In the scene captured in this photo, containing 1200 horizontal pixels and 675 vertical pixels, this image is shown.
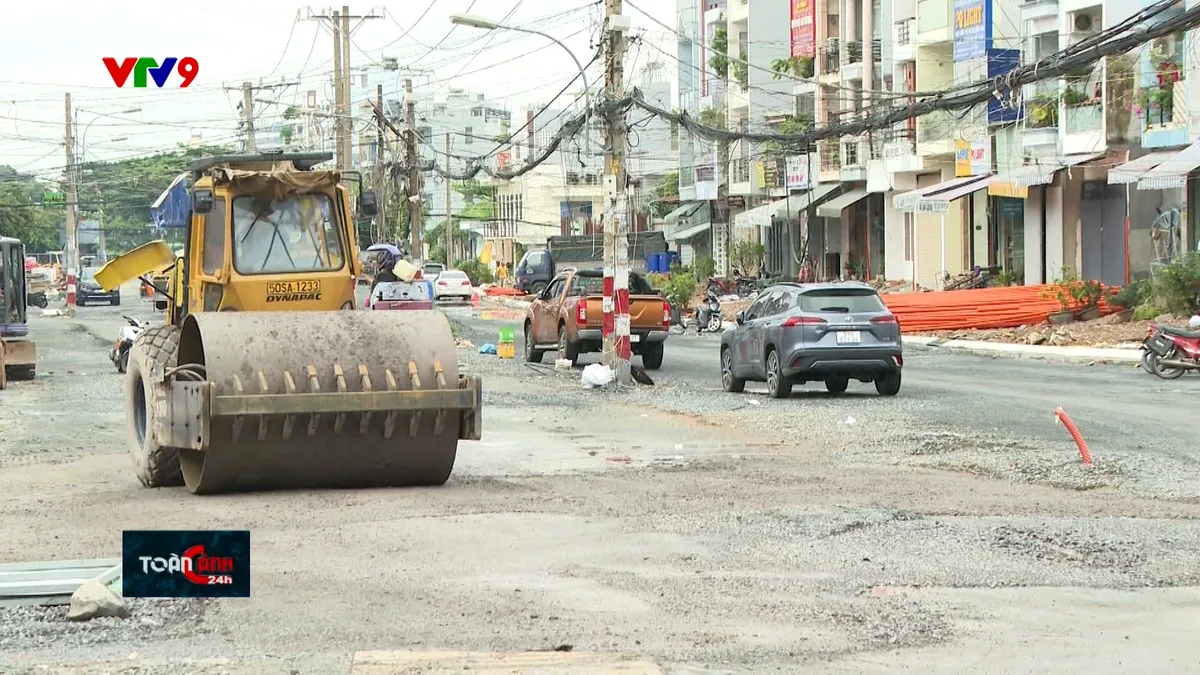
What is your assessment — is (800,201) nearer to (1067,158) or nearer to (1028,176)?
(1028,176)

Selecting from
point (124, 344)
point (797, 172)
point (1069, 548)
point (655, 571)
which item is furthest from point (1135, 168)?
point (655, 571)

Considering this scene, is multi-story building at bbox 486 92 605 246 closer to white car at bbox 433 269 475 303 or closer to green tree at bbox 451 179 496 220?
green tree at bbox 451 179 496 220

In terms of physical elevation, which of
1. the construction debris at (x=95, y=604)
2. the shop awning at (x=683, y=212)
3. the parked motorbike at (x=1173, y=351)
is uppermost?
the shop awning at (x=683, y=212)

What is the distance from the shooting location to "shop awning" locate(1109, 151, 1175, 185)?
3756 cm

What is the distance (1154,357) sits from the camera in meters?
26.7

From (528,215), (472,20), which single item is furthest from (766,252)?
(528,215)

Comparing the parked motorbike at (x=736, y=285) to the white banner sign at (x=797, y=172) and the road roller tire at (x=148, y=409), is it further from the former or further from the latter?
the road roller tire at (x=148, y=409)

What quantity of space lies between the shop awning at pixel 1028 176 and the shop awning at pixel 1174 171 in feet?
22.0

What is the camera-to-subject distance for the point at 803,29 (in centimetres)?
6612

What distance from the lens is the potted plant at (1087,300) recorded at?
3881 centimetres

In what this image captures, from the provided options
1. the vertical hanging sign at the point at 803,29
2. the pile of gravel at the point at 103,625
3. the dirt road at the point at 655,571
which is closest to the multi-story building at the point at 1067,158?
the vertical hanging sign at the point at 803,29

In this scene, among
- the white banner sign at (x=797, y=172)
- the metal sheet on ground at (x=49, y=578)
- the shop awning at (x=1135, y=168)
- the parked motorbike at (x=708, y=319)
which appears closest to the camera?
the metal sheet on ground at (x=49, y=578)

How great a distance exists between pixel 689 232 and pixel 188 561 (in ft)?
261

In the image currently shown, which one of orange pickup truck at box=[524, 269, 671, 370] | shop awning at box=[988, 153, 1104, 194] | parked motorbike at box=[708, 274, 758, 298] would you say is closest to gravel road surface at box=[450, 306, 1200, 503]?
orange pickup truck at box=[524, 269, 671, 370]
